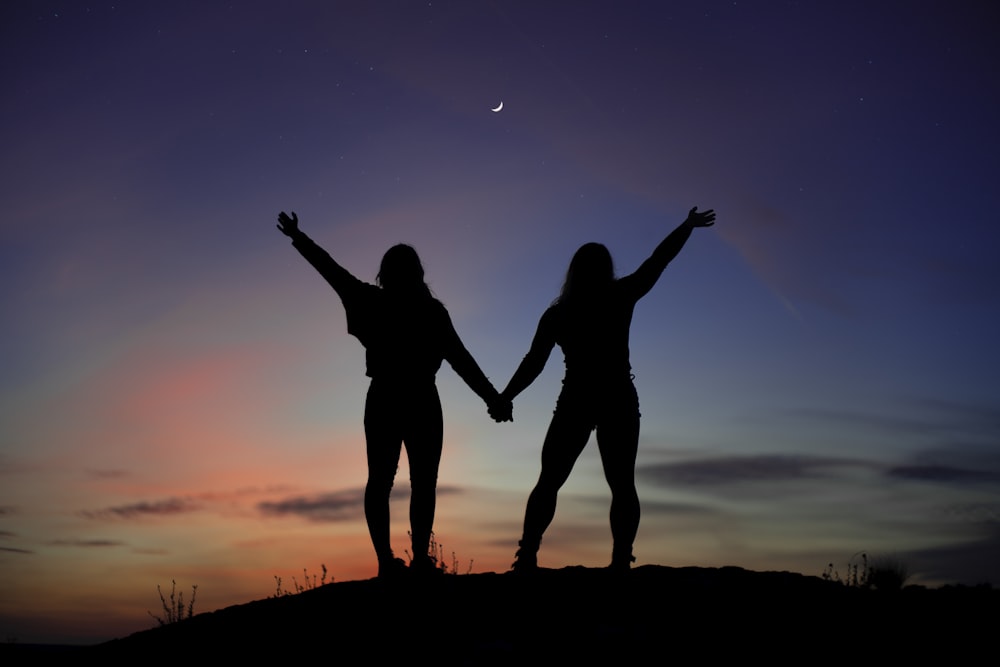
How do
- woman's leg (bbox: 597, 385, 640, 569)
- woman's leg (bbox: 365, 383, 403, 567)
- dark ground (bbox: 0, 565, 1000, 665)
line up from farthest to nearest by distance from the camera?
woman's leg (bbox: 365, 383, 403, 567)
woman's leg (bbox: 597, 385, 640, 569)
dark ground (bbox: 0, 565, 1000, 665)

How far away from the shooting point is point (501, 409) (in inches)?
300

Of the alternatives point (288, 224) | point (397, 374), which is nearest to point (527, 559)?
point (397, 374)

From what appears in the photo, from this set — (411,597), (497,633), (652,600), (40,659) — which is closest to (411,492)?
(411,597)

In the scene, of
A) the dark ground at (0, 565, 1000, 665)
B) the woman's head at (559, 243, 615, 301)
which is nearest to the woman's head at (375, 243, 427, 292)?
the woman's head at (559, 243, 615, 301)

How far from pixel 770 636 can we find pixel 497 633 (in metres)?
1.65

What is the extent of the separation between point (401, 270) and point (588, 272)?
4.68 ft

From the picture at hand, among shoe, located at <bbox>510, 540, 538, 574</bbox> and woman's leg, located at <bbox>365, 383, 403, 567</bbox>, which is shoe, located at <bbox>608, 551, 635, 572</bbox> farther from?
woman's leg, located at <bbox>365, 383, 403, 567</bbox>

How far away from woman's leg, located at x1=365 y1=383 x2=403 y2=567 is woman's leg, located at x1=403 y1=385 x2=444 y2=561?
0.41 feet

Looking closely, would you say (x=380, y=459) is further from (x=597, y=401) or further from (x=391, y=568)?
(x=597, y=401)

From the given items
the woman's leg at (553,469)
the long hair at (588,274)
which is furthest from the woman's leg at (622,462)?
the long hair at (588,274)

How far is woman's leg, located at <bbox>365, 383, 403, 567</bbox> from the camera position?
6980mm

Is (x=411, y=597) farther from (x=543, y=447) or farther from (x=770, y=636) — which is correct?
(x=770, y=636)

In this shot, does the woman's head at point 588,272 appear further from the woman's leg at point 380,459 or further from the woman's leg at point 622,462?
the woman's leg at point 380,459

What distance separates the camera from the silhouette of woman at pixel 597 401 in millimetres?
6809
